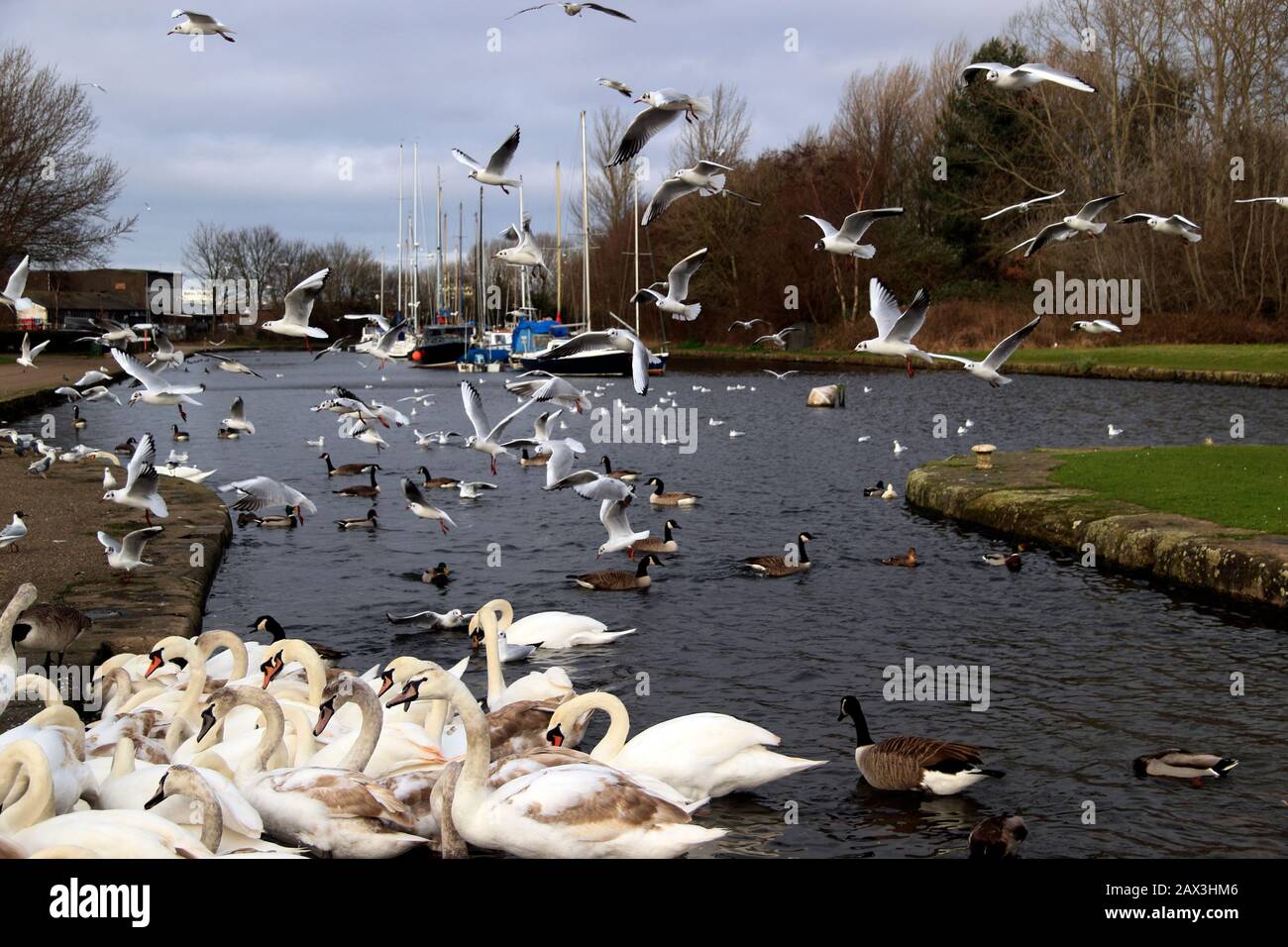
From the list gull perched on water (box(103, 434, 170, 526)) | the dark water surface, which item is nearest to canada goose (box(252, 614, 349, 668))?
the dark water surface

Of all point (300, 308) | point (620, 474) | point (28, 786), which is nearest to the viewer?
point (28, 786)

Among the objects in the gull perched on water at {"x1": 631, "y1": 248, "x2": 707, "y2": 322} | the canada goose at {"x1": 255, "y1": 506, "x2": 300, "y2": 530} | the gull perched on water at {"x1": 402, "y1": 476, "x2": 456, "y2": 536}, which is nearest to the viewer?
the gull perched on water at {"x1": 631, "y1": 248, "x2": 707, "y2": 322}

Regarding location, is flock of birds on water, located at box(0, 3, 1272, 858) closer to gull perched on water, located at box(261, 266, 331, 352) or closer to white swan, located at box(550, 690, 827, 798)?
white swan, located at box(550, 690, 827, 798)

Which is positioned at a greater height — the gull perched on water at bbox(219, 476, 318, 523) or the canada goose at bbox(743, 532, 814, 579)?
the gull perched on water at bbox(219, 476, 318, 523)

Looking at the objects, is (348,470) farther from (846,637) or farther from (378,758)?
(378,758)

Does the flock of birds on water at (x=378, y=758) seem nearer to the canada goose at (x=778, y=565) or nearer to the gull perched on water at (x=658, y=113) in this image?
the gull perched on water at (x=658, y=113)

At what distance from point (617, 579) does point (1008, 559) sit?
4.64 meters

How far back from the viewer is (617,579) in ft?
50.8

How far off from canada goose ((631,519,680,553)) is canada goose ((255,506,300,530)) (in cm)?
563

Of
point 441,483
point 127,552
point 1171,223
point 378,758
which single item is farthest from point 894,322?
point 441,483

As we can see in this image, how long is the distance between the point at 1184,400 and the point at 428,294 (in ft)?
308

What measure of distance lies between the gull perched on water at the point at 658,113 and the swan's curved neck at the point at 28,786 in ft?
27.1

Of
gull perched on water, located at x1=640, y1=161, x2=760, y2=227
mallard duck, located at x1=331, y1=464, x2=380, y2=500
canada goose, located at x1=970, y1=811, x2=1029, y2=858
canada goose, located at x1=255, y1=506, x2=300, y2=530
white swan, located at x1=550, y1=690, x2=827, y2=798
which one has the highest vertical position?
gull perched on water, located at x1=640, y1=161, x2=760, y2=227

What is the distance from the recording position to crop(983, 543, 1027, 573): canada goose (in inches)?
607
